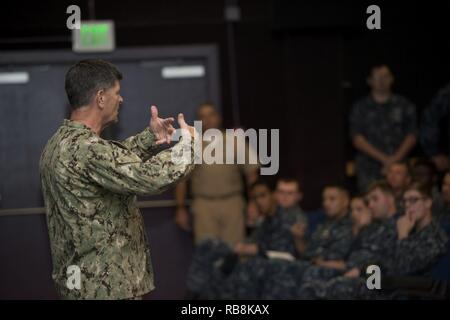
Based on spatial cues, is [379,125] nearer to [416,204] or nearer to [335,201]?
[335,201]

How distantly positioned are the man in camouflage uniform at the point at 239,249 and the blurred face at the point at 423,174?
775mm

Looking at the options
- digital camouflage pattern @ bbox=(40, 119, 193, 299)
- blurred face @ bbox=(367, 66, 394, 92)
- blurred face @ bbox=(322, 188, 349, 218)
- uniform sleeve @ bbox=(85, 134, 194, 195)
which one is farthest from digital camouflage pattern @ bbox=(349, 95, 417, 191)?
uniform sleeve @ bbox=(85, 134, 194, 195)

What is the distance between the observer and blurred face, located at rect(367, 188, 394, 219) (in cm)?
505

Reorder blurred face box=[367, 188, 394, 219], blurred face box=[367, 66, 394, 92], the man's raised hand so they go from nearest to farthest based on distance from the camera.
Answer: the man's raised hand
blurred face box=[367, 188, 394, 219]
blurred face box=[367, 66, 394, 92]

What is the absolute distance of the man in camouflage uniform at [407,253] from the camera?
14.7 ft

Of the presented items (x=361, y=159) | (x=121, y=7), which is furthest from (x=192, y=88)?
(x=361, y=159)

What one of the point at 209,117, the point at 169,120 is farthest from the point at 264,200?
the point at 169,120

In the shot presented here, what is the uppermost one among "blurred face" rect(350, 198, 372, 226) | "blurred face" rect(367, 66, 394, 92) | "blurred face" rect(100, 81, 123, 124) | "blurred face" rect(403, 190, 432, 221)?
"blurred face" rect(367, 66, 394, 92)

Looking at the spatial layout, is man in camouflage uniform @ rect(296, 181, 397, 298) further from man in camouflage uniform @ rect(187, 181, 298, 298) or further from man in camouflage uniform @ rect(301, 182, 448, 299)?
man in camouflage uniform @ rect(187, 181, 298, 298)

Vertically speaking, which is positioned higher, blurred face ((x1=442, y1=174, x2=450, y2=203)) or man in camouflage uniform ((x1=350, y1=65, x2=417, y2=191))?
man in camouflage uniform ((x1=350, y1=65, x2=417, y2=191))

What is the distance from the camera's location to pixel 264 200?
584 cm
